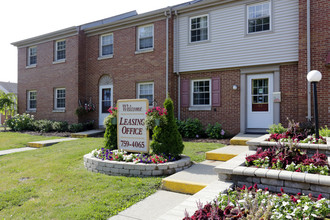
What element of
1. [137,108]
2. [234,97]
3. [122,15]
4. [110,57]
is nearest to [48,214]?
[137,108]

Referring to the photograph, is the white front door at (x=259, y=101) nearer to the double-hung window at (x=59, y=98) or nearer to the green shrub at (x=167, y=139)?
the green shrub at (x=167, y=139)

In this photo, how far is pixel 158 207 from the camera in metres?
3.78

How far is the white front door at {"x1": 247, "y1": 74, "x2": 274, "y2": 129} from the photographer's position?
9930mm

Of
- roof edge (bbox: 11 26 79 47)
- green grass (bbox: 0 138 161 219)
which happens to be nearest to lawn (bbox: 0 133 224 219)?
green grass (bbox: 0 138 161 219)

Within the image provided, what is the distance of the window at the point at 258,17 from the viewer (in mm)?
9984

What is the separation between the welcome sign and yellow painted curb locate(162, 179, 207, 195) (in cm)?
158

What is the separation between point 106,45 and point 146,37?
8.99ft

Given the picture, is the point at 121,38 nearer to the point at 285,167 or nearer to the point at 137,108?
the point at 137,108

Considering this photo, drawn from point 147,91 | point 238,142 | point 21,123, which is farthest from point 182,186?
point 21,123

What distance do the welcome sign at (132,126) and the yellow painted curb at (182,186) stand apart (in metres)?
1.58

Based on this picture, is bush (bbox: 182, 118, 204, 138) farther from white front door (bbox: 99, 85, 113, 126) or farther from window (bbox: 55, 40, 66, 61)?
window (bbox: 55, 40, 66, 61)

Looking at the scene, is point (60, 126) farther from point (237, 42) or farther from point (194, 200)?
point (194, 200)

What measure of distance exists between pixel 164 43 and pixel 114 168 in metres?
8.02

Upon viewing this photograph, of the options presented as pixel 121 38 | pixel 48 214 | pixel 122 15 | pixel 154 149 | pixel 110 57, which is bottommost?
pixel 48 214
